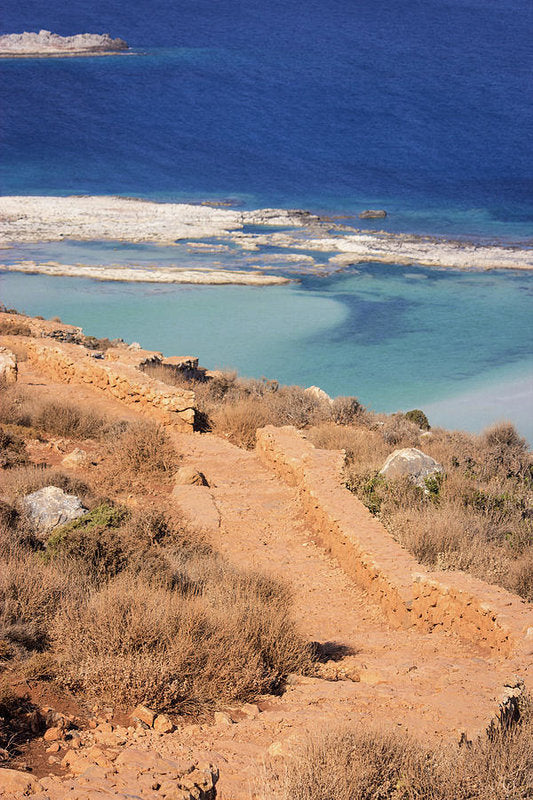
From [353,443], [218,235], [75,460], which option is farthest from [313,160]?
[75,460]

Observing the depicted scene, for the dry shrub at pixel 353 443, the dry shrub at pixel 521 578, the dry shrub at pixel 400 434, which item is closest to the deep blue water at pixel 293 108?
the dry shrub at pixel 400 434

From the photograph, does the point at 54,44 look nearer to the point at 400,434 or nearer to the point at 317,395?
the point at 317,395

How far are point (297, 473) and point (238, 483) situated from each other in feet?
2.72

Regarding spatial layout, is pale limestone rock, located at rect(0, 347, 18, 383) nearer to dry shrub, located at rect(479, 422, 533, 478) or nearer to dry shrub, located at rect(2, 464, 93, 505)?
dry shrub, located at rect(2, 464, 93, 505)

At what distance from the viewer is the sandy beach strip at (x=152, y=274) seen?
32.0 meters

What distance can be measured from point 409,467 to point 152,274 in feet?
80.0

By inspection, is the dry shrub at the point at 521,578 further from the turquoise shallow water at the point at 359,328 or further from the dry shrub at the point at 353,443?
the turquoise shallow water at the point at 359,328

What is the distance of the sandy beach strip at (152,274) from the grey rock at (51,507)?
2452cm

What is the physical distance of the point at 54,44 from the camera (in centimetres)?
9344

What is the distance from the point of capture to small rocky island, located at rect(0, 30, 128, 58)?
90750 millimetres

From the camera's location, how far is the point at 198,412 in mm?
12516

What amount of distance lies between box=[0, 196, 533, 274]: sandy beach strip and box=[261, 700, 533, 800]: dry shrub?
3146cm

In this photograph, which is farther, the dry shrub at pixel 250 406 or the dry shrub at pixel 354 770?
the dry shrub at pixel 250 406

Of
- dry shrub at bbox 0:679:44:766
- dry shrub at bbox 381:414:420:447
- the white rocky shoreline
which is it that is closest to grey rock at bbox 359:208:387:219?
the white rocky shoreline
